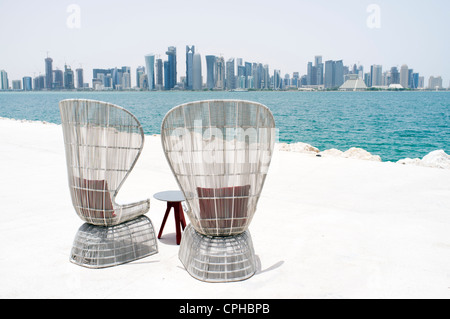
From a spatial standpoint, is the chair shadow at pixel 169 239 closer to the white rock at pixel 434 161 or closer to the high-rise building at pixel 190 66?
the white rock at pixel 434 161

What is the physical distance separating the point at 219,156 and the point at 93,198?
3.82 ft

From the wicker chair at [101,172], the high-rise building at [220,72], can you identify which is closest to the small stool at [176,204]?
the wicker chair at [101,172]

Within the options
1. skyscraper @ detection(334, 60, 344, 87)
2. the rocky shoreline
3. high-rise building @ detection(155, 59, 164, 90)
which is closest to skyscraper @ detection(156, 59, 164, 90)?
high-rise building @ detection(155, 59, 164, 90)

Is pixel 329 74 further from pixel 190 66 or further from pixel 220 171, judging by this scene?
→ pixel 220 171

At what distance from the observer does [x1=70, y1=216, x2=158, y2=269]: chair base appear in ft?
11.3

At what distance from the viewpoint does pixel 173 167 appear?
10.1 feet

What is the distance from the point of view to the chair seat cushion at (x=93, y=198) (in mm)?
3291

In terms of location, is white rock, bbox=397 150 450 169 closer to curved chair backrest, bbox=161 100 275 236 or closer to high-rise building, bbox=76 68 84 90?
curved chair backrest, bbox=161 100 275 236

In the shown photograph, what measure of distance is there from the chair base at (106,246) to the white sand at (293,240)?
0.10 m

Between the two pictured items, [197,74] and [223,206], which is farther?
[197,74]

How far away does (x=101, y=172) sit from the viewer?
328 cm

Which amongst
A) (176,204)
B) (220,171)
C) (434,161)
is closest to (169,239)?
(176,204)

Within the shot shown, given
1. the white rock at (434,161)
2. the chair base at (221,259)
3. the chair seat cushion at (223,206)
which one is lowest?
the white rock at (434,161)
